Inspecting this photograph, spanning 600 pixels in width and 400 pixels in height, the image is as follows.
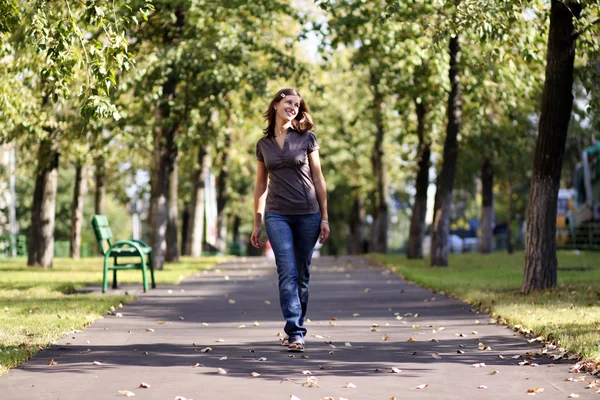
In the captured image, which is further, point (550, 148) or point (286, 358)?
point (550, 148)

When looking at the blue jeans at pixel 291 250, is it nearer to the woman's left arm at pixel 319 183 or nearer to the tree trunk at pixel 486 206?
the woman's left arm at pixel 319 183

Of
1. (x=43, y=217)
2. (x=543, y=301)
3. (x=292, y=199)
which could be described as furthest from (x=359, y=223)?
(x=292, y=199)

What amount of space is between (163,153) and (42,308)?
14229 mm

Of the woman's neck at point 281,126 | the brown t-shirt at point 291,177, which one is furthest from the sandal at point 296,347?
the woman's neck at point 281,126

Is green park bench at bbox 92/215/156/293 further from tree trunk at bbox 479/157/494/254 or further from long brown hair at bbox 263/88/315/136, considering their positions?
tree trunk at bbox 479/157/494/254

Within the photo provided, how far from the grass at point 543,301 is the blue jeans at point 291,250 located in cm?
222

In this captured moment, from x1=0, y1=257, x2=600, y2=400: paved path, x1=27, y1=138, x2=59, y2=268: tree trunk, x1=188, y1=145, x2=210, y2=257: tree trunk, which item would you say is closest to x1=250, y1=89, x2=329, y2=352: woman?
x1=0, y1=257, x2=600, y2=400: paved path

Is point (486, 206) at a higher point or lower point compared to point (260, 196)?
higher

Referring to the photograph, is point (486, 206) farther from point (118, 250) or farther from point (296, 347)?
point (296, 347)

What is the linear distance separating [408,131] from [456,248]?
45.2 m

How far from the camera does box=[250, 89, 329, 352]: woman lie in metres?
9.11

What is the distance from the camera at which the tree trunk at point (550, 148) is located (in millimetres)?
14656

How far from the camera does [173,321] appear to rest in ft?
39.1

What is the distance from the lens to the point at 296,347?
9.04 metres
